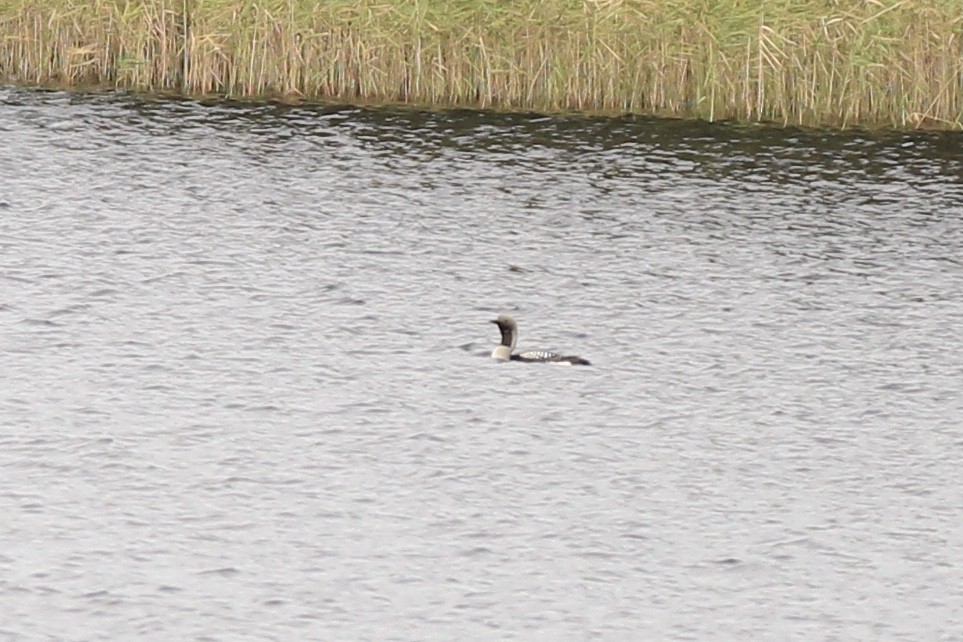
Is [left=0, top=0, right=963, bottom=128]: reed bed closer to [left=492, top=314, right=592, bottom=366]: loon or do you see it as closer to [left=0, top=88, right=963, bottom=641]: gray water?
[left=0, top=88, right=963, bottom=641]: gray water

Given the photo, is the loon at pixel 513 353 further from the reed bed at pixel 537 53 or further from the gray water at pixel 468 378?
the reed bed at pixel 537 53

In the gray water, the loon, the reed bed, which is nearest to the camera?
the gray water

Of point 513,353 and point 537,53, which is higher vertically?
point 537,53

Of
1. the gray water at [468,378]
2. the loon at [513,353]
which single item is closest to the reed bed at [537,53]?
the gray water at [468,378]

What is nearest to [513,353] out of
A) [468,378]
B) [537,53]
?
[468,378]

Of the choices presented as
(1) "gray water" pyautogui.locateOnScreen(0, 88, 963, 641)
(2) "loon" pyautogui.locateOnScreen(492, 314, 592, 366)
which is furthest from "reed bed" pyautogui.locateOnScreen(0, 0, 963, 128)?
(2) "loon" pyautogui.locateOnScreen(492, 314, 592, 366)

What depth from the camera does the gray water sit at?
17.5 meters

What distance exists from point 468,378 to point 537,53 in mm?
14557

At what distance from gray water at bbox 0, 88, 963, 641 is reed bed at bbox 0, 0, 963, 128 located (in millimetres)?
749

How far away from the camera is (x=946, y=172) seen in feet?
112

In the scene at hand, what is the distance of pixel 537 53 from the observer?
37.2m

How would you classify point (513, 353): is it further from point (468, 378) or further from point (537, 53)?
point (537, 53)

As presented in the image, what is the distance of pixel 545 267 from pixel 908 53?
10.1 m

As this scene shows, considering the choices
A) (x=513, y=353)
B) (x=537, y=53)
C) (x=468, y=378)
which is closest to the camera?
(x=468, y=378)
